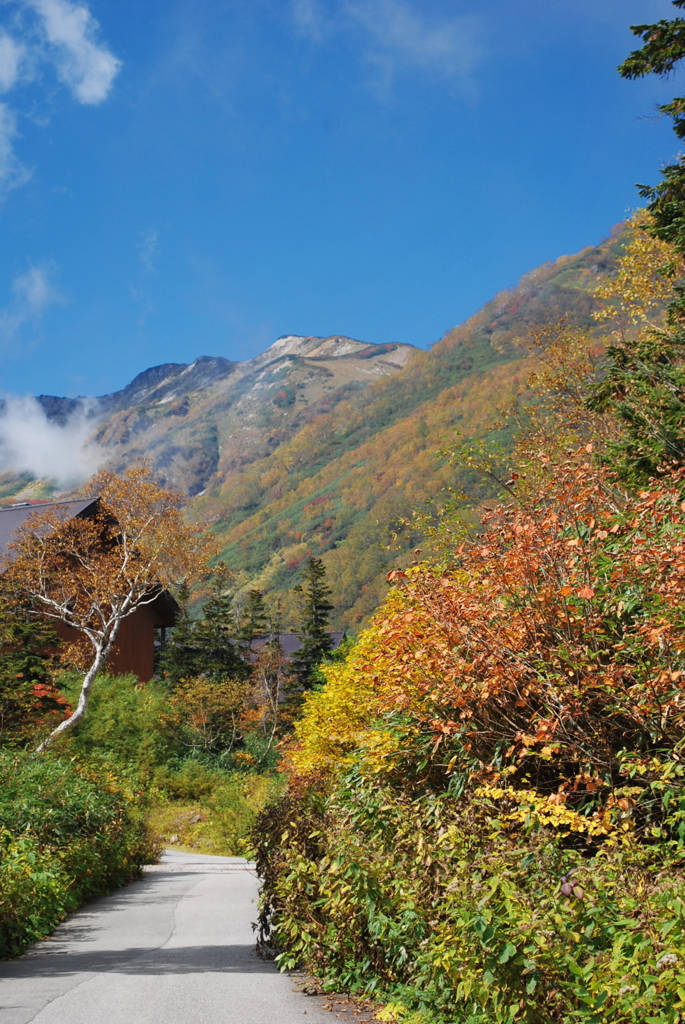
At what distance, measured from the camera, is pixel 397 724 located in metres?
7.58

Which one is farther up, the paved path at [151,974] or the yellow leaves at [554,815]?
the yellow leaves at [554,815]

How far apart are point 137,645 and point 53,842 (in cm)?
2159

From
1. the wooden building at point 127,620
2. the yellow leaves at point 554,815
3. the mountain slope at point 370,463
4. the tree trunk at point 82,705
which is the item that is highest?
the mountain slope at point 370,463

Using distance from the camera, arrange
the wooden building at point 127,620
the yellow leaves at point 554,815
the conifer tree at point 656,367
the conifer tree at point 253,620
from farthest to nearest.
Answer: the conifer tree at point 253,620, the wooden building at point 127,620, the conifer tree at point 656,367, the yellow leaves at point 554,815

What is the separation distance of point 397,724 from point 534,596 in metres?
1.97

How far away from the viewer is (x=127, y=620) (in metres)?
31.0

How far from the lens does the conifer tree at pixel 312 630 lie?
4122cm

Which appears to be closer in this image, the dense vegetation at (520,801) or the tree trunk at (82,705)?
the dense vegetation at (520,801)

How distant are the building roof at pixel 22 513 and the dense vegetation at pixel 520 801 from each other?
62.2ft

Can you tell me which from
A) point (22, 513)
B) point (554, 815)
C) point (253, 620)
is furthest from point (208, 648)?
point (554, 815)

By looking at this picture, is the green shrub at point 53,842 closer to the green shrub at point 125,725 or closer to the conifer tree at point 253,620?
the green shrub at point 125,725

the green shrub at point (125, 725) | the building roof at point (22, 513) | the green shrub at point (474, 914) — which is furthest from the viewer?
the green shrub at point (125, 725)

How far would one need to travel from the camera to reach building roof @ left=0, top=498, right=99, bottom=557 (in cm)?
2585

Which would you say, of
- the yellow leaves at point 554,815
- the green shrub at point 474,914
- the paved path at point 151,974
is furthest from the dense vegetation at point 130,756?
the yellow leaves at point 554,815
